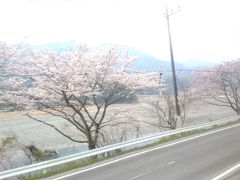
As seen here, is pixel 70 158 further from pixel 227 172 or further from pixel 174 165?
pixel 227 172

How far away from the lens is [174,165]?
27.9ft

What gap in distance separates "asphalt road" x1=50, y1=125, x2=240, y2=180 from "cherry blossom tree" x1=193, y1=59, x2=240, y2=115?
17379mm

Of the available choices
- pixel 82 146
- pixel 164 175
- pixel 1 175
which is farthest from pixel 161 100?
pixel 1 175

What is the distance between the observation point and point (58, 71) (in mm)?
11797

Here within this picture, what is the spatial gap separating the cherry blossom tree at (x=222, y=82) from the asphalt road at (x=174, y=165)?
57.0ft

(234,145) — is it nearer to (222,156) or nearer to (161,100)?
(222,156)

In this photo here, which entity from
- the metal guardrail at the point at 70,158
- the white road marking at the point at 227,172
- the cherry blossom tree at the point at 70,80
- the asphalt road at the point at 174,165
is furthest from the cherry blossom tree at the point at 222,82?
the white road marking at the point at 227,172

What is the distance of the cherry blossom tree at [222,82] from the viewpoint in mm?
27234

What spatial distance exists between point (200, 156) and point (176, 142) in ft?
11.6

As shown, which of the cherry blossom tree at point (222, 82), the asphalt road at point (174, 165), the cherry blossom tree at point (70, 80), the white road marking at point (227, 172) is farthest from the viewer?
the cherry blossom tree at point (222, 82)

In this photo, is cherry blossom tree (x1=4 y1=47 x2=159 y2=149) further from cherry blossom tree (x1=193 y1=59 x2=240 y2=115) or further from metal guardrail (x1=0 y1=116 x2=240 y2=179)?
cherry blossom tree (x1=193 y1=59 x2=240 y2=115)

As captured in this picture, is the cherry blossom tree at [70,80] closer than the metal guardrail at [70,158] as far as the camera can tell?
No

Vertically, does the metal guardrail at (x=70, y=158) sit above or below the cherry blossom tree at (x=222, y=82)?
below

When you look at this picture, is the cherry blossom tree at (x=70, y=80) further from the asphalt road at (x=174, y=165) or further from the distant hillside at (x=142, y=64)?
the asphalt road at (x=174, y=165)
